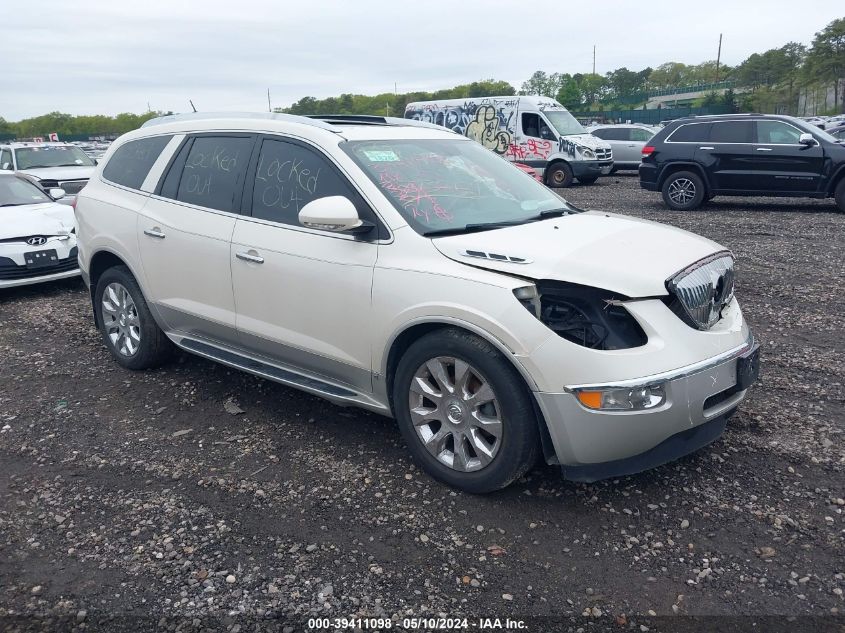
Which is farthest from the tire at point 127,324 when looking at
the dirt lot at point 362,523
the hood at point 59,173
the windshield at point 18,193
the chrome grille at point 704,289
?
the hood at point 59,173

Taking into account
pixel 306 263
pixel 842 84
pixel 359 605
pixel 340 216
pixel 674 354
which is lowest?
pixel 359 605

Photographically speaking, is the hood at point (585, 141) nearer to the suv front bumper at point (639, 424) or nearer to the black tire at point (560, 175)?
the black tire at point (560, 175)

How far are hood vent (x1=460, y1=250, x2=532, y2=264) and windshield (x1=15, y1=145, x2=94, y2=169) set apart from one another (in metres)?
13.4

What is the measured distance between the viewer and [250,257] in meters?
4.11

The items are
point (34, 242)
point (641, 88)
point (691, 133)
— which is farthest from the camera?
point (641, 88)

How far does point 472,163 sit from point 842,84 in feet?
218

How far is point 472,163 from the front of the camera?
445cm

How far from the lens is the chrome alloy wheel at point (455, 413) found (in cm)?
328

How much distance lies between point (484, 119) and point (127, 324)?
16.3 meters

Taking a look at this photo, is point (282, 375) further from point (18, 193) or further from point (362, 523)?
point (18, 193)

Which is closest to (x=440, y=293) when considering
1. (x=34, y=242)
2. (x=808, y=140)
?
(x=34, y=242)

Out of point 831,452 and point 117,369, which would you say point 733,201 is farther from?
point 117,369

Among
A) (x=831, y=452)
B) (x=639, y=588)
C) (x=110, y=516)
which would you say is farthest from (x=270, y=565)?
Answer: (x=831, y=452)

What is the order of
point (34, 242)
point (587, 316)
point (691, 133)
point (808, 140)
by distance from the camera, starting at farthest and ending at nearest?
1. point (691, 133)
2. point (808, 140)
3. point (34, 242)
4. point (587, 316)
